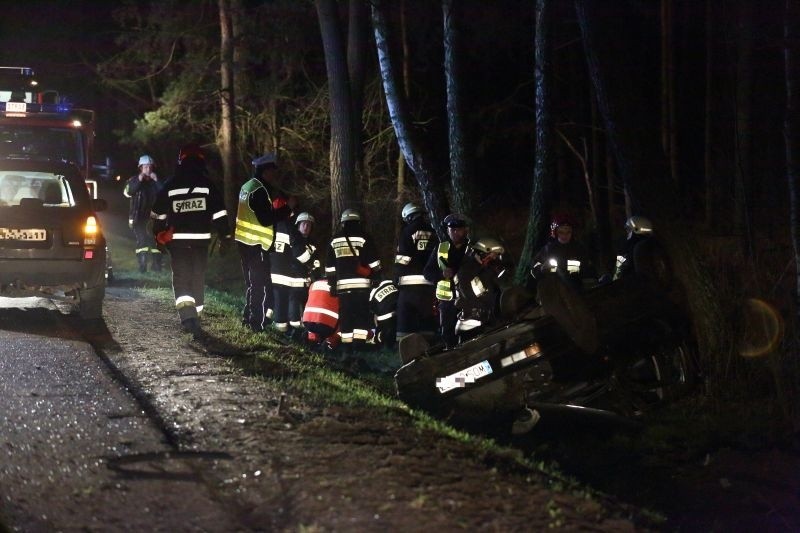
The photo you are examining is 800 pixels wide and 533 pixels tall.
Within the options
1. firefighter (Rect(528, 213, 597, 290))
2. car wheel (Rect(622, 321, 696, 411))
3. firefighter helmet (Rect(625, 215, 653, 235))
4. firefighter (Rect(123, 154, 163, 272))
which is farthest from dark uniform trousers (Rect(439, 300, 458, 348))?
firefighter (Rect(123, 154, 163, 272))

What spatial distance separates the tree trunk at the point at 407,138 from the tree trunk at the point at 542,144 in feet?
4.39

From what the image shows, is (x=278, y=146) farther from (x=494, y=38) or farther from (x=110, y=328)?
(x=110, y=328)

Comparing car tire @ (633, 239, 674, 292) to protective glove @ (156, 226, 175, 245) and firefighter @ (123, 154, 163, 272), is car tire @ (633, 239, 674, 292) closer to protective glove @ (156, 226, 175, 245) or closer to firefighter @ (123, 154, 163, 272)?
protective glove @ (156, 226, 175, 245)

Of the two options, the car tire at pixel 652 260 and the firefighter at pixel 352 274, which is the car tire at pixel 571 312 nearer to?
the car tire at pixel 652 260

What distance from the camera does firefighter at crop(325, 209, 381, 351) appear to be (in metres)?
11.4

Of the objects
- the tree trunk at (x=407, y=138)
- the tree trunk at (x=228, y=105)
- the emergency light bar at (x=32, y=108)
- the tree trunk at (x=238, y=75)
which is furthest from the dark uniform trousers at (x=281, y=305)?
the tree trunk at (x=238, y=75)

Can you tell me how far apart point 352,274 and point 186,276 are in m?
2.08

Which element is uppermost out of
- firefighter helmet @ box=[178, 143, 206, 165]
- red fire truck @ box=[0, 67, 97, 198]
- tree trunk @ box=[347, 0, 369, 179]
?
tree trunk @ box=[347, 0, 369, 179]

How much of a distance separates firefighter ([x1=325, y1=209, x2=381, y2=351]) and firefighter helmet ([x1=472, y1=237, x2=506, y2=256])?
6.31 ft

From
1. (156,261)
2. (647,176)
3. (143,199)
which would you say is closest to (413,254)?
(647,176)

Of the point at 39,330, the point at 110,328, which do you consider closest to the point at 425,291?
the point at 110,328

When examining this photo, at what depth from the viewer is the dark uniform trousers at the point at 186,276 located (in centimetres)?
1007

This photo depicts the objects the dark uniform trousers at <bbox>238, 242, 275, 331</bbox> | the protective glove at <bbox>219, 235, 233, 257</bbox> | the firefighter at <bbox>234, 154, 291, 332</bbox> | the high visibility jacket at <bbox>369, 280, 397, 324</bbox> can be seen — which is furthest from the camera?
the high visibility jacket at <bbox>369, 280, 397, 324</bbox>

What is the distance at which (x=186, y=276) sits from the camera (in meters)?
10.1
